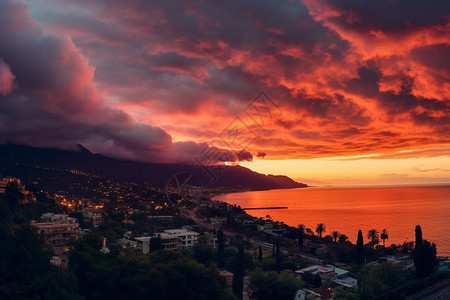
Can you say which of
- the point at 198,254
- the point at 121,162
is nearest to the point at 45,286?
the point at 198,254

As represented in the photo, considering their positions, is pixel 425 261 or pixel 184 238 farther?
pixel 184 238

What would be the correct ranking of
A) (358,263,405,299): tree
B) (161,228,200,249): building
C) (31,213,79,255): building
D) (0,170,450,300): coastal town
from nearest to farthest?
(358,263,405,299): tree < (0,170,450,300): coastal town < (31,213,79,255): building < (161,228,200,249): building

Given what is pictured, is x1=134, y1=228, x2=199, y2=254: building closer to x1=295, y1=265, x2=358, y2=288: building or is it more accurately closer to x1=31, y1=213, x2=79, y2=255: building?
x1=31, y1=213, x2=79, y2=255: building

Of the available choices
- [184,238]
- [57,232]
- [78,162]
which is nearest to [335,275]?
[184,238]

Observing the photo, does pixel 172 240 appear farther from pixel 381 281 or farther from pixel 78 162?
pixel 78 162

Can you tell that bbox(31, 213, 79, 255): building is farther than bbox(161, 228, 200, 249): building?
No

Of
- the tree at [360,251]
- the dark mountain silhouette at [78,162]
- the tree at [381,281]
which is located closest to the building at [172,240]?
the tree at [360,251]

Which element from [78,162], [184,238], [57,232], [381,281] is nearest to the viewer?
[381,281]

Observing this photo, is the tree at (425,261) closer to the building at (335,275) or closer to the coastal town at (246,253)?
the coastal town at (246,253)

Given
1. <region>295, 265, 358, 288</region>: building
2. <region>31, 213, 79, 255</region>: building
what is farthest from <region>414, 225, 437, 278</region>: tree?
<region>31, 213, 79, 255</region>: building

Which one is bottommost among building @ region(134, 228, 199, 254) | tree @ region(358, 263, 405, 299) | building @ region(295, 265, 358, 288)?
building @ region(295, 265, 358, 288)

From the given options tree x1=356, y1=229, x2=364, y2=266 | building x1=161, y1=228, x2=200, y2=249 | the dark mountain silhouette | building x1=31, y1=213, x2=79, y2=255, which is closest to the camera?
building x1=31, y1=213, x2=79, y2=255
